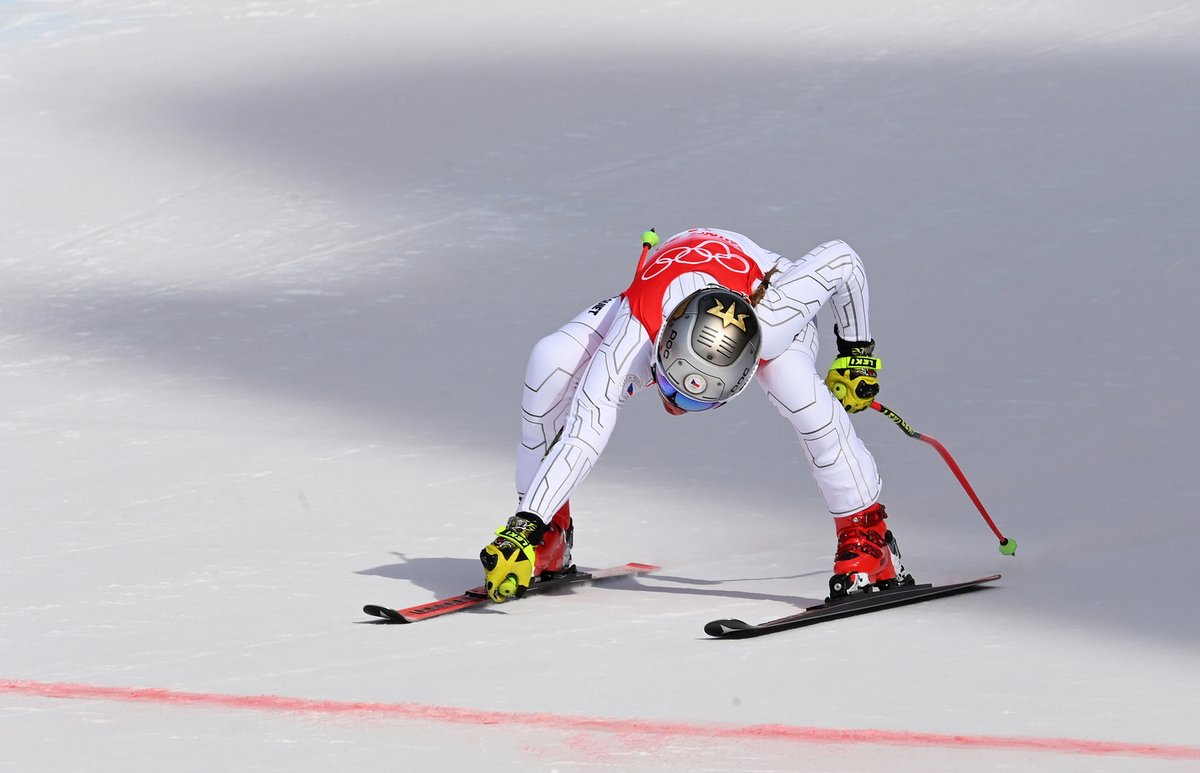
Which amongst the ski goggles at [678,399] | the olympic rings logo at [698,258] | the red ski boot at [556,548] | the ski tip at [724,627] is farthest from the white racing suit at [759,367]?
the ski tip at [724,627]

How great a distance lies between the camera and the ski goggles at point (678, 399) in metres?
5.58

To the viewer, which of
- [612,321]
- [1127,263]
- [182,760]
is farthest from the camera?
[1127,263]

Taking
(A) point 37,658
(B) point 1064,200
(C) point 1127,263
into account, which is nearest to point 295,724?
(A) point 37,658

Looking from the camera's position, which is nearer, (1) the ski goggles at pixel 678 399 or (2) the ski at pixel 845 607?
(2) the ski at pixel 845 607

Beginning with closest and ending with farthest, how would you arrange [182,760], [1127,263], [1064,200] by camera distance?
[182,760] → [1127,263] → [1064,200]

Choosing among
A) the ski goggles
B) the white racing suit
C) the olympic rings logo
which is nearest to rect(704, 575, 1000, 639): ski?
the white racing suit

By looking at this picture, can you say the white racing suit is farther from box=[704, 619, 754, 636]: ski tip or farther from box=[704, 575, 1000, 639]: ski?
box=[704, 619, 754, 636]: ski tip

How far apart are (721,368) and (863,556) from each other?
784mm

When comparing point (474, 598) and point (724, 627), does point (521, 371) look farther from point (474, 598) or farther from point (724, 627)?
point (724, 627)

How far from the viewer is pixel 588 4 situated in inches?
651

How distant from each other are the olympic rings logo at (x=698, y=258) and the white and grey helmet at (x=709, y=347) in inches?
10.5

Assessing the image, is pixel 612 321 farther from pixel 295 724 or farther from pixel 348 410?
pixel 348 410

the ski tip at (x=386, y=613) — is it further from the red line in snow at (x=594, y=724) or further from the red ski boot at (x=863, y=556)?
the red ski boot at (x=863, y=556)

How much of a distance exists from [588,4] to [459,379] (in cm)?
773
